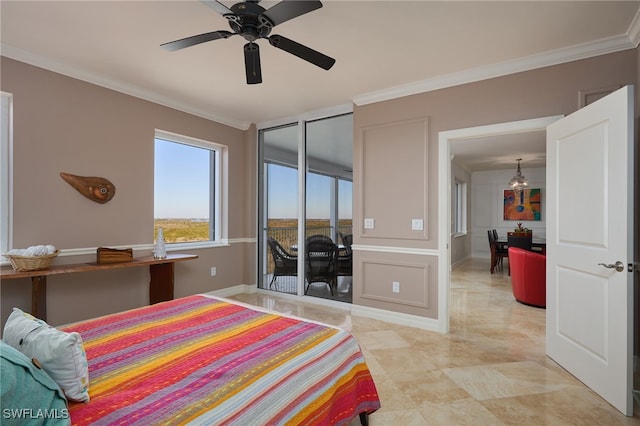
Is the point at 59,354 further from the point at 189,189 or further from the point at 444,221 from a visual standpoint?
the point at 189,189

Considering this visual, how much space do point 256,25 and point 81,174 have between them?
2.48 meters

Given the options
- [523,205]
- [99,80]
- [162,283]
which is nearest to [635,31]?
[99,80]

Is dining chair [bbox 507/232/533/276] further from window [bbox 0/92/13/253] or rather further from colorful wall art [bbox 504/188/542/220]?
window [bbox 0/92/13/253]

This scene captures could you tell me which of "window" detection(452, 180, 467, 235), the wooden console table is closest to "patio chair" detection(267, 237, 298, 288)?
the wooden console table

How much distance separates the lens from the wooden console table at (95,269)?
259cm

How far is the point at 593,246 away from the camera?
223 cm

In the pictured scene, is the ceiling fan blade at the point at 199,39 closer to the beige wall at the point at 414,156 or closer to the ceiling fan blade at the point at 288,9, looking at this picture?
the ceiling fan blade at the point at 288,9

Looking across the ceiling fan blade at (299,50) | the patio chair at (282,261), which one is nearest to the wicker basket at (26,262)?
the ceiling fan blade at (299,50)

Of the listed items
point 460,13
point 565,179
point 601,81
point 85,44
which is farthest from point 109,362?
point 601,81

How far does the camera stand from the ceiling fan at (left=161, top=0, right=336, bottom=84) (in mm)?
1715

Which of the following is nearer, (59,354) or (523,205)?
(59,354)

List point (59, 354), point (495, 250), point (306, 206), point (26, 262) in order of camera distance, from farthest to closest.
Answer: point (495, 250), point (306, 206), point (26, 262), point (59, 354)

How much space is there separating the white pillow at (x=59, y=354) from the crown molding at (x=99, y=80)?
9.31ft

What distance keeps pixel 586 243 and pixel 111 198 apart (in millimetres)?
4330
